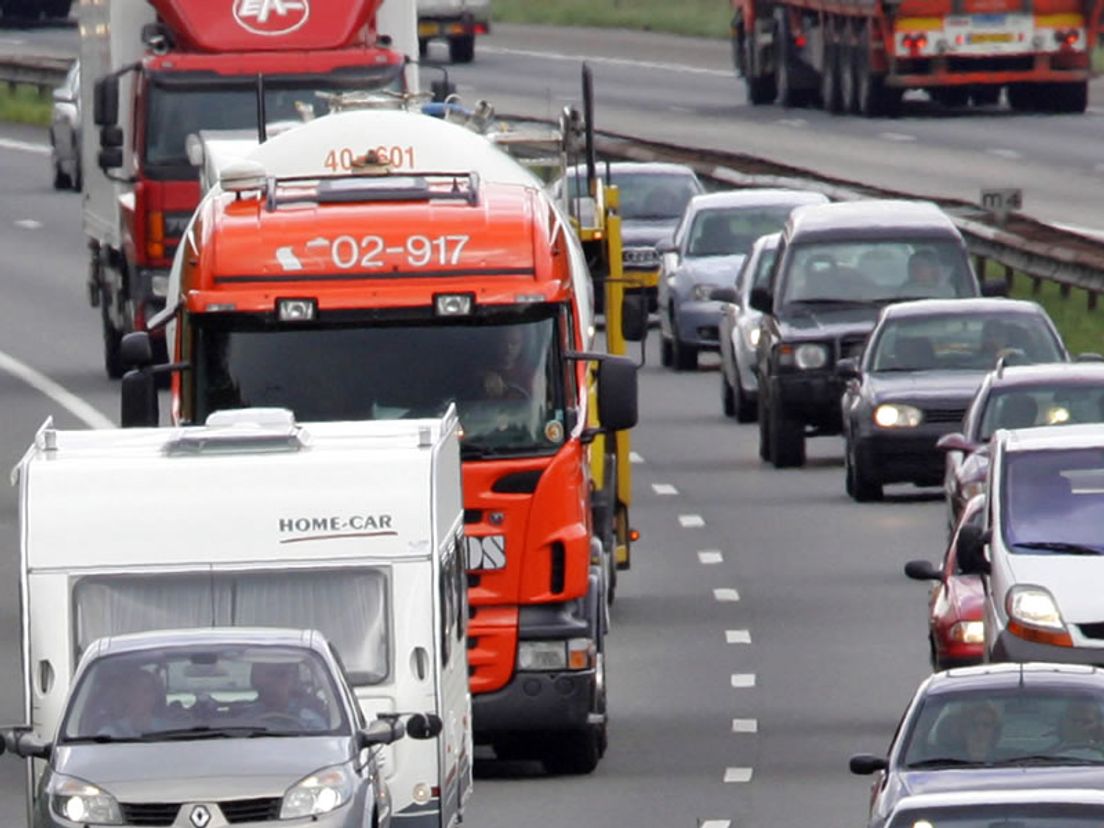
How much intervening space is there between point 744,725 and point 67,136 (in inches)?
1456

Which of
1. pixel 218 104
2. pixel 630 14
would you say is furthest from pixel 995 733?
pixel 630 14

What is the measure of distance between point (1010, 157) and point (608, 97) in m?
14.5

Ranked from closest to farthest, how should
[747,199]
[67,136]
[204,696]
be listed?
1. [204,696]
2. [747,199]
3. [67,136]

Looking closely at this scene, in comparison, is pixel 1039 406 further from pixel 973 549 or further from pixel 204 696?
pixel 204 696


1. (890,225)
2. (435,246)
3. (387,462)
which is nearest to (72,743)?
(387,462)

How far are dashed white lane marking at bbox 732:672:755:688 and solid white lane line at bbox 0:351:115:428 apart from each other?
496 inches

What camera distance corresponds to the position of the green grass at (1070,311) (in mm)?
41250

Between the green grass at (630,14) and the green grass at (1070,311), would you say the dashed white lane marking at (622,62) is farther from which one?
the green grass at (1070,311)

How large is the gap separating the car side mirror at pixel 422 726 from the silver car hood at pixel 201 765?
16.0 inches

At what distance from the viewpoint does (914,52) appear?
204ft

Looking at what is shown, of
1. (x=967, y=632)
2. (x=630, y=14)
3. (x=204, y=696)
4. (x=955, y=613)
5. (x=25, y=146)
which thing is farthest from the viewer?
(x=630, y=14)

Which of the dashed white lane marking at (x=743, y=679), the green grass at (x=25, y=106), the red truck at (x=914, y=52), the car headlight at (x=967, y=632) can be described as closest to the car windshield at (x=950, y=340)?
the dashed white lane marking at (x=743, y=679)

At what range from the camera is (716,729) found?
2303cm

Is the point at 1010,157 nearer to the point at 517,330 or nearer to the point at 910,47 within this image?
the point at 910,47
